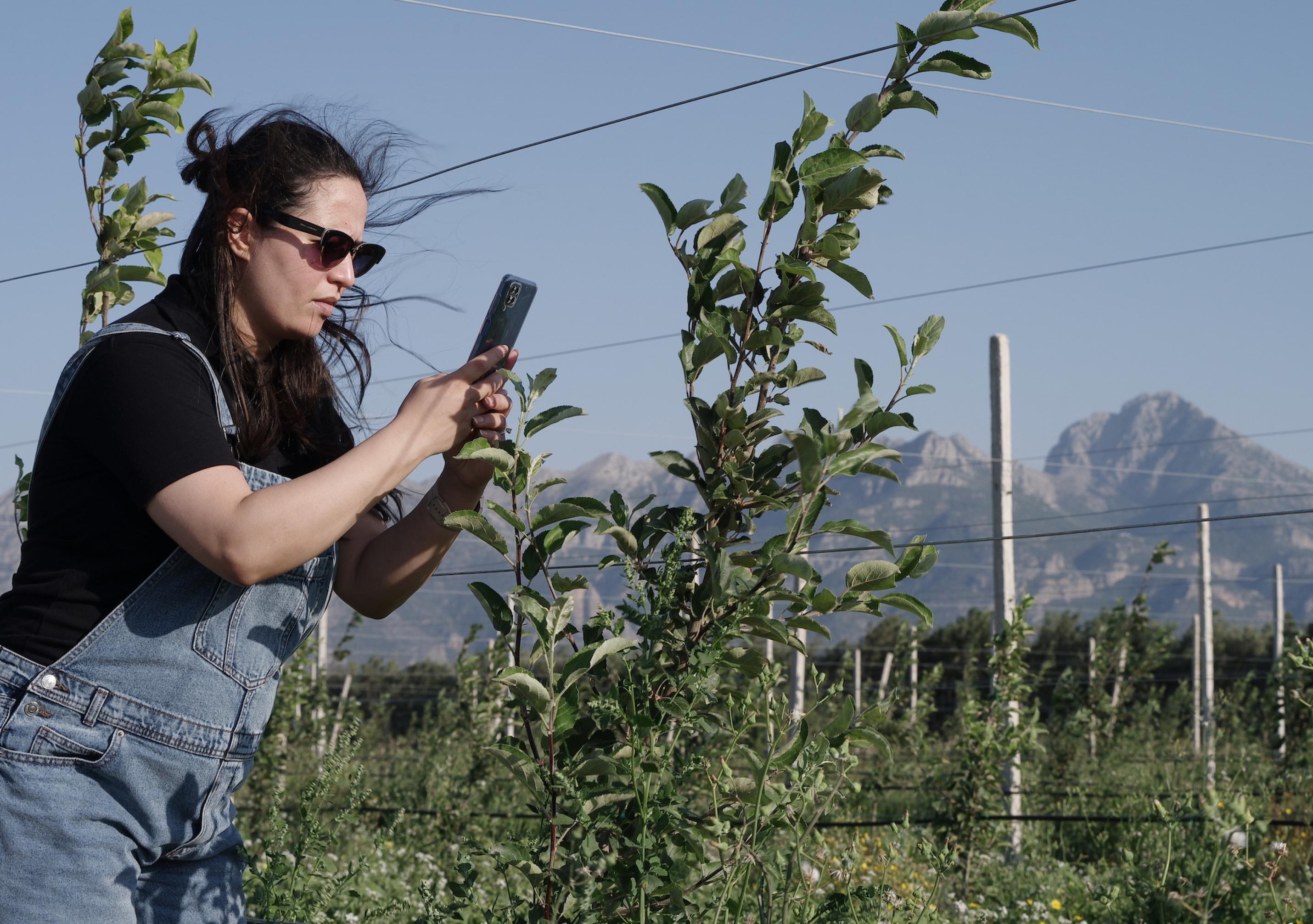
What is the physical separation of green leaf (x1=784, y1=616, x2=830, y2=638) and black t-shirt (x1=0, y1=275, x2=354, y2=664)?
722 millimetres

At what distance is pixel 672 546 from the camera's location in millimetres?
1376

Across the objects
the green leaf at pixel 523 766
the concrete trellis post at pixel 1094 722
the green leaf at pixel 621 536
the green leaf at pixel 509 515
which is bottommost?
the concrete trellis post at pixel 1094 722

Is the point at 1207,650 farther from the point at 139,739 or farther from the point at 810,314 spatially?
the point at 139,739

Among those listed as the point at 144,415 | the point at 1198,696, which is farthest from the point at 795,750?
the point at 1198,696

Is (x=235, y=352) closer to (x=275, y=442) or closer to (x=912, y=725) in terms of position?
(x=275, y=442)

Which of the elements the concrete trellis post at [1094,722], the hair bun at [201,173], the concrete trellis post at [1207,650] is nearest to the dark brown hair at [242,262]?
the hair bun at [201,173]

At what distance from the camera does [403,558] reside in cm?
169

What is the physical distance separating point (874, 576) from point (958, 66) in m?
0.68

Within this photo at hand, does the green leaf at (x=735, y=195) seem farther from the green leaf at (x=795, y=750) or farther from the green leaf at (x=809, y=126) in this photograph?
the green leaf at (x=795, y=750)

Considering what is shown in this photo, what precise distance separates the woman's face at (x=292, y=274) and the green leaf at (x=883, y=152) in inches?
28.7

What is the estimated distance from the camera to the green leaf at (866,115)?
1416 millimetres

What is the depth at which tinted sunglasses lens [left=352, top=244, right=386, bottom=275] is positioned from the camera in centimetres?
170

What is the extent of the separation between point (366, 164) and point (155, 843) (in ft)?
3.42

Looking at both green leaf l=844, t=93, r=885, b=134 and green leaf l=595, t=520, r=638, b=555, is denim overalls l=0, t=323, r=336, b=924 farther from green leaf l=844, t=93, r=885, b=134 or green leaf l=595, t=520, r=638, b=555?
green leaf l=844, t=93, r=885, b=134
